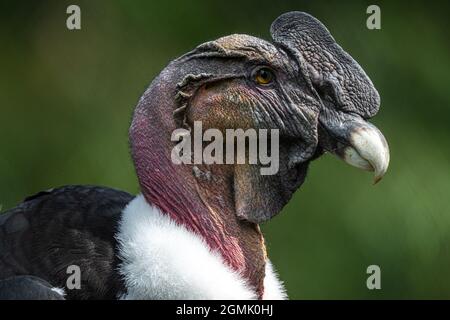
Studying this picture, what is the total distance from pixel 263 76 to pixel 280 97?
0.12 metres

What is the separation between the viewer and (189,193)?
4.07 metres

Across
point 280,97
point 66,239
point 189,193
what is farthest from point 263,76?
point 66,239

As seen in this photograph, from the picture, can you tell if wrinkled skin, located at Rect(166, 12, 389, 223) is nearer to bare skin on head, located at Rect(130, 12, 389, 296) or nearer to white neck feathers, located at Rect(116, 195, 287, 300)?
bare skin on head, located at Rect(130, 12, 389, 296)

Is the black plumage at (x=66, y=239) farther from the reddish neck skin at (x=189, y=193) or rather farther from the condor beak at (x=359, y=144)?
the condor beak at (x=359, y=144)

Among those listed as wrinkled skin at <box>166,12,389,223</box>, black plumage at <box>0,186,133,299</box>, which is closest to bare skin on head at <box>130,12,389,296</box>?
wrinkled skin at <box>166,12,389,223</box>

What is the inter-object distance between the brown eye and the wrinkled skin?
0.06ft

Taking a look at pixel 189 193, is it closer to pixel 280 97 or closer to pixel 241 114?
pixel 241 114

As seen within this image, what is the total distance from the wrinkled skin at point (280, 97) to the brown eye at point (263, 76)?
0.7 inches

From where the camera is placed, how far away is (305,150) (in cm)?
401

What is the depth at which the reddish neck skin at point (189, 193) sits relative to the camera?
13.3ft

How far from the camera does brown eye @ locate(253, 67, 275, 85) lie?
409cm

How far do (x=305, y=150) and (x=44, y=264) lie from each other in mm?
1141

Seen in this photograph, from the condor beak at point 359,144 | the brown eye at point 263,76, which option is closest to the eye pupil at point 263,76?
the brown eye at point 263,76
